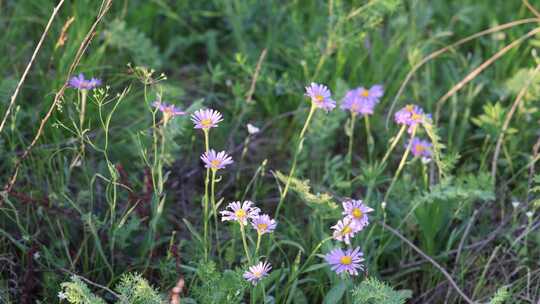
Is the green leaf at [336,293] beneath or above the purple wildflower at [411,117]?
beneath

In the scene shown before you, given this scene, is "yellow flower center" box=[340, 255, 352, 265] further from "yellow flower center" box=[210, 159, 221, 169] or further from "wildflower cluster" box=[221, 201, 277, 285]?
"yellow flower center" box=[210, 159, 221, 169]

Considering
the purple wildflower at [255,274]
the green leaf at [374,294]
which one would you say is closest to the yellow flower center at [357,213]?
the green leaf at [374,294]

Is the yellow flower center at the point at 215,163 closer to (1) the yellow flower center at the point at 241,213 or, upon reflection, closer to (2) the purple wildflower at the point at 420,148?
(1) the yellow flower center at the point at 241,213

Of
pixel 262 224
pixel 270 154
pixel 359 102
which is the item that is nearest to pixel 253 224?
pixel 262 224

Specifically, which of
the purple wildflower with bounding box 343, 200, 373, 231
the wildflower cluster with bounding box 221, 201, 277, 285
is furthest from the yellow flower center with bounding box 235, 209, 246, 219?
the purple wildflower with bounding box 343, 200, 373, 231

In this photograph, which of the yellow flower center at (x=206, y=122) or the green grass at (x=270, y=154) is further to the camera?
the green grass at (x=270, y=154)

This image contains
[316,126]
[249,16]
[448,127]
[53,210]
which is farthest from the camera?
[249,16]

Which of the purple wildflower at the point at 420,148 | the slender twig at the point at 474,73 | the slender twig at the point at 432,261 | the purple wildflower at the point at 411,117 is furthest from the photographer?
the slender twig at the point at 474,73

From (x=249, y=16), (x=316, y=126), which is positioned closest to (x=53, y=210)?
(x=316, y=126)

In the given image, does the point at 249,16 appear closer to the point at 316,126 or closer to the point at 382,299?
the point at 316,126
